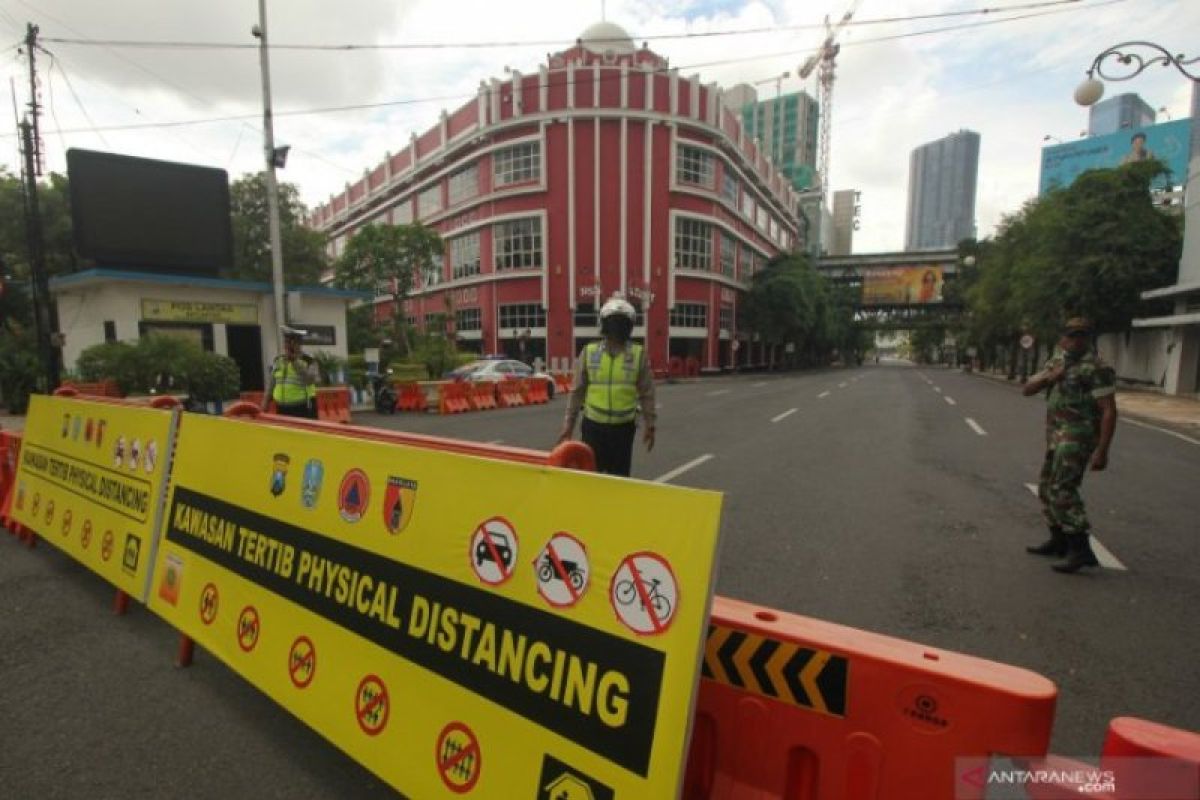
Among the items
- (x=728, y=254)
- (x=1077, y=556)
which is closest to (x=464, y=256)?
(x=728, y=254)

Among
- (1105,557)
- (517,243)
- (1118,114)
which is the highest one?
(1118,114)

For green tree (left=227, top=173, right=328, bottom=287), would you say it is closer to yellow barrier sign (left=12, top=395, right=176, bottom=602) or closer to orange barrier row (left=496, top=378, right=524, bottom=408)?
orange barrier row (left=496, top=378, right=524, bottom=408)

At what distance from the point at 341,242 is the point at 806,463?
7917 cm

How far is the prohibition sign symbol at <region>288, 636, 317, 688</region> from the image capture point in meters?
2.51

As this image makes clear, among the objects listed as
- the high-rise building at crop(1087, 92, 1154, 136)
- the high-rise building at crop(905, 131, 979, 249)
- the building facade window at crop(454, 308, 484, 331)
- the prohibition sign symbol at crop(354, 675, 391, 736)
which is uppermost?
the high-rise building at crop(905, 131, 979, 249)

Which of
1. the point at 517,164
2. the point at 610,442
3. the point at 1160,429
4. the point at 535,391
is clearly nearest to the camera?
the point at 610,442

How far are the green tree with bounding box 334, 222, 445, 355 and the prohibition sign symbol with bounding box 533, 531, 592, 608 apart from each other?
1421 inches

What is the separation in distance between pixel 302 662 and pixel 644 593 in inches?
70.1

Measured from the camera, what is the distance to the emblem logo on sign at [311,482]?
2.73 m

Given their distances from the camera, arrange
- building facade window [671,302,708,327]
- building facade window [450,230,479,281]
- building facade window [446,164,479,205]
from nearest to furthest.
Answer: building facade window [671,302,708,327]
building facade window [450,230,479,281]
building facade window [446,164,479,205]

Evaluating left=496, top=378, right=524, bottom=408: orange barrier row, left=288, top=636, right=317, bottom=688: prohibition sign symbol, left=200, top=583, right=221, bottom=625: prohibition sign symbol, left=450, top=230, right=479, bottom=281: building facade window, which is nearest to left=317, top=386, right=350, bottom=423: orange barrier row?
left=496, top=378, right=524, bottom=408: orange barrier row

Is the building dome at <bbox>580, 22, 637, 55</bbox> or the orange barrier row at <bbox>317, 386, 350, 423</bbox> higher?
the building dome at <bbox>580, 22, 637, 55</bbox>

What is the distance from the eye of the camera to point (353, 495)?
2.56m

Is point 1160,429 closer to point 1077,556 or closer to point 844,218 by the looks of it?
point 1077,556
